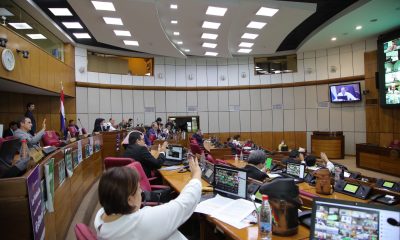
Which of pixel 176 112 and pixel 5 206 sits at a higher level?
pixel 176 112

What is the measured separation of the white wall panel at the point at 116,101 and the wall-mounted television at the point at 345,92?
959 cm

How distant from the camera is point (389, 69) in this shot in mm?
9000

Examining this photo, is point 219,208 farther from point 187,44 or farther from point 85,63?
point 85,63

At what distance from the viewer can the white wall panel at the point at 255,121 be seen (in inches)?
553

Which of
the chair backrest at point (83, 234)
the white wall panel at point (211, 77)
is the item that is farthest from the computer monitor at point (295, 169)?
the white wall panel at point (211, 77)

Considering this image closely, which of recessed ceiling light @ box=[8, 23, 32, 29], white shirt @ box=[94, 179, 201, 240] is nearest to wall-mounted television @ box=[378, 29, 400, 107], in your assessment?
white shirt @ box=[94, 179, 201, 240]

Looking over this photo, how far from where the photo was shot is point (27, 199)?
77.8 inches

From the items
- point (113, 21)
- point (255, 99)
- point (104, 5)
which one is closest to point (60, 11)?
point (113, 21)

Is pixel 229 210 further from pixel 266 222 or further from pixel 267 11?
pixel 267 11

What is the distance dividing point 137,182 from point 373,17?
957 centimetres

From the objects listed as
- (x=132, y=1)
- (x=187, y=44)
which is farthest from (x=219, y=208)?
(x=187, y=44)

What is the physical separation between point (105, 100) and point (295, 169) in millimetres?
9871

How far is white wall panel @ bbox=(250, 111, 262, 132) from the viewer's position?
14039 millimetres

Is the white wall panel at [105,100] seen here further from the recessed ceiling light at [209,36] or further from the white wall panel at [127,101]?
the recessed ceiling light at [209,36]
